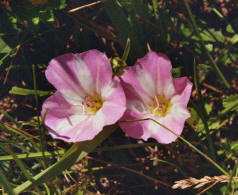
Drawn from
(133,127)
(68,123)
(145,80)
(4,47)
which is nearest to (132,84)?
(145,80)

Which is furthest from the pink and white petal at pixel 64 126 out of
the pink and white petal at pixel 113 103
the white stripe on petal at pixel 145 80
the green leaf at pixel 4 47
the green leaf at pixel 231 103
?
the green leaf at pixel 231 103

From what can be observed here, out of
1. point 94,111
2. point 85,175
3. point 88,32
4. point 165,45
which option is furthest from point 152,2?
point 85,175

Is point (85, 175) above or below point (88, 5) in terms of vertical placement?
below

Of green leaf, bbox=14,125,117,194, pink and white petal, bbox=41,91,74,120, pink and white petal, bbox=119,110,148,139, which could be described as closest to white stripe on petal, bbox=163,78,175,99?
pink and white petal, bbox=119,110,148,139

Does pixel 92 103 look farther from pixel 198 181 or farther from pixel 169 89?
pixel 198 181

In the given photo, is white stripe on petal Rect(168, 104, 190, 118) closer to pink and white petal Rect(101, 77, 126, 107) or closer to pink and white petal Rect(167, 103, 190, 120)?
pink and white petal Rect(167, 103, 190, 120)

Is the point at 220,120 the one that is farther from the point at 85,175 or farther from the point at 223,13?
the point at 85,175
